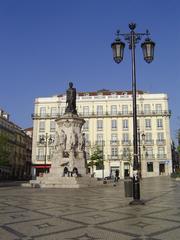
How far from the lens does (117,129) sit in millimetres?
67938

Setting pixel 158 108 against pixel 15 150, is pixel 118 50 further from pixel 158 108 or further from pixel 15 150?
pixel 15 150

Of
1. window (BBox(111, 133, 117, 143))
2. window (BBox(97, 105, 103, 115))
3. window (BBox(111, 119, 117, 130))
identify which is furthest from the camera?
window (BBox(97, 105, 103, 115))

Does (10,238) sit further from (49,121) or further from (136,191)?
(49,121)

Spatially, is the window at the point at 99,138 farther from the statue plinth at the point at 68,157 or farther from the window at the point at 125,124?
the statue plinth at the point at 68,157

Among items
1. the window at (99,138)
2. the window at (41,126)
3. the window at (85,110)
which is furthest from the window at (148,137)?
the window at (41,126)

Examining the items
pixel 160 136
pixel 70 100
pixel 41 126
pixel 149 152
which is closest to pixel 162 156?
pixel 149 152

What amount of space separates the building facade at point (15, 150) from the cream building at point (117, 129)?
24.1 feet

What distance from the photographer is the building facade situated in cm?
6888

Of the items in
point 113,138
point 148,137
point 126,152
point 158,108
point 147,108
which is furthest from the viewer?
point 147,108

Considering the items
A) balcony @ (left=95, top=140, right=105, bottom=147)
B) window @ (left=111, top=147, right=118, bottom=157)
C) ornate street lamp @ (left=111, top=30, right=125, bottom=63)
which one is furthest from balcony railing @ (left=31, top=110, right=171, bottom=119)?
ornate street lamp @ (left=111, top=30, right=125, bottom=63)

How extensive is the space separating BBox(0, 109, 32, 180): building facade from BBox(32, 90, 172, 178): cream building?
7.34m

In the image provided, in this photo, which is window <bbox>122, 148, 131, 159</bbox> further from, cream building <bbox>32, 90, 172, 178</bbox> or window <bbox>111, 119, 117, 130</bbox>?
window <bbox>111, 119, 117, 130</bbox>

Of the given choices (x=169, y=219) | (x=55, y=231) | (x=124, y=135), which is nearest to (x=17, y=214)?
(x=55, y=231)

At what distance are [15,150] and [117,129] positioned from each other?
28.7m
